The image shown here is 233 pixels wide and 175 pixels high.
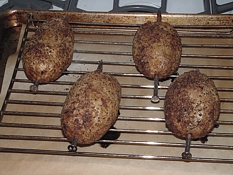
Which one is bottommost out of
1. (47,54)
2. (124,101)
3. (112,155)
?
(112,155)

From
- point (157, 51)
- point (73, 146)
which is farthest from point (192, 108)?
point (73, 146)

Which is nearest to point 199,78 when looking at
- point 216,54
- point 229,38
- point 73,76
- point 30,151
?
point 216,54

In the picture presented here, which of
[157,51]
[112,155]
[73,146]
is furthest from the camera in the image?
[157,51]

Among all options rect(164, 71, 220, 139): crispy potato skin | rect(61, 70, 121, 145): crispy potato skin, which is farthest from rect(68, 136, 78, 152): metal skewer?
rect(164, 71, 220, 139): crispy potato skin

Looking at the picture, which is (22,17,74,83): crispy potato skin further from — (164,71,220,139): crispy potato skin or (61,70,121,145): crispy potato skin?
(164,71,220,139): crispy potato skin

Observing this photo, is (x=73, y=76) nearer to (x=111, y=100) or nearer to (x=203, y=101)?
(x=111, y=100)

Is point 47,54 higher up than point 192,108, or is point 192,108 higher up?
point 47,54

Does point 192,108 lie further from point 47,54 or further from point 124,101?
point 47,54

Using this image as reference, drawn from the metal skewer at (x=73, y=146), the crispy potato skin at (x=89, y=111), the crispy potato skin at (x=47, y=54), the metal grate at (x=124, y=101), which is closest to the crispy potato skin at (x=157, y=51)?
the metal grate at (x=124, y=101)
